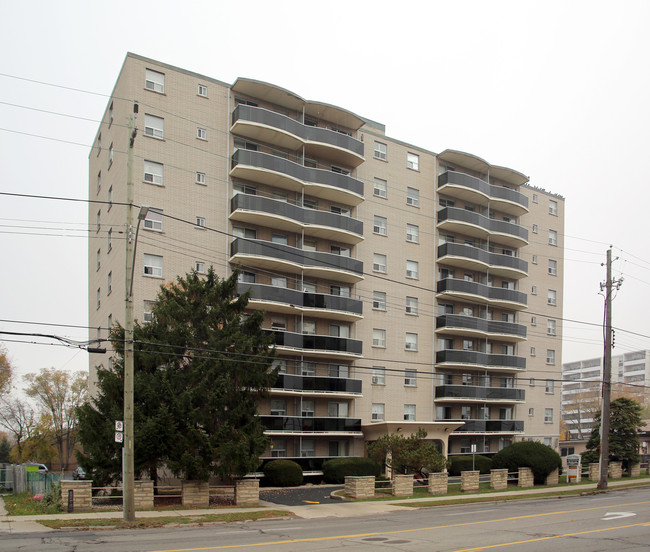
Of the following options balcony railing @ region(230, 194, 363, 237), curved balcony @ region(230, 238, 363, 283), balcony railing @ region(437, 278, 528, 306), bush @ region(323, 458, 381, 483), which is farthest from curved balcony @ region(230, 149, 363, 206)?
bush @ region(323, 458, 381, 483)

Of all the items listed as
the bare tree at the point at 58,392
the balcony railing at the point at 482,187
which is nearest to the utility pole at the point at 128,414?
the balcony railing at the point at 482,187

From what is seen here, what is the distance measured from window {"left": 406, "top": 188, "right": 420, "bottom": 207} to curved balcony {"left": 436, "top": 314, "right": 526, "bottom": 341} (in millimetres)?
8912

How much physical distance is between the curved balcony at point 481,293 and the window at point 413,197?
6333mm

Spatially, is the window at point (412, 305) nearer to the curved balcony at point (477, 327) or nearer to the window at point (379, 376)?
the curved balcony at point (477, 327)

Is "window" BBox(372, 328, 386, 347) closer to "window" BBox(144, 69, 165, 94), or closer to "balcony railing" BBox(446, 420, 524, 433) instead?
"balcony railing" BBox(446, 420, 524, 433)

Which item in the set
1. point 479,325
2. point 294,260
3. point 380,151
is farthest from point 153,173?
point 479,325

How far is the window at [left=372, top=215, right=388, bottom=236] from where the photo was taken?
145 ft

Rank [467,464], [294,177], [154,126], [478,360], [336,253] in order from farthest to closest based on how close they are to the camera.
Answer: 1. [478,360]
2. [467,464]
3. [336,253]
4. [294,177]
5. [154,126]

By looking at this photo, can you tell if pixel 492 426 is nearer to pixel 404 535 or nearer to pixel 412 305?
pixel 412 305

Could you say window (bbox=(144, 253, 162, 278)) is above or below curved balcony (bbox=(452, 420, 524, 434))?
above

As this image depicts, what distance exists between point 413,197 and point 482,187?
6.46 metres

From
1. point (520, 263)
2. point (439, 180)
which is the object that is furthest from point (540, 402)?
point (439, 180)

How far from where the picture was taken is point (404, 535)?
17406mm

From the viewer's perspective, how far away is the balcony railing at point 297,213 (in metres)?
36.4
